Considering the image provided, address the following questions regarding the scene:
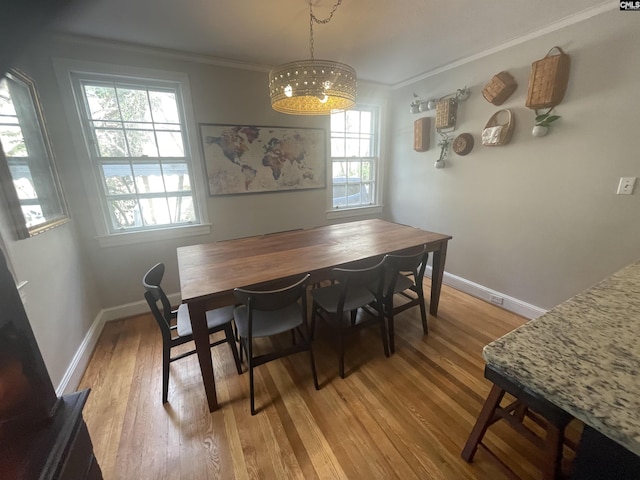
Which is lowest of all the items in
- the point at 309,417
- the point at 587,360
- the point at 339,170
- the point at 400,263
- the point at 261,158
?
the point at 309,417

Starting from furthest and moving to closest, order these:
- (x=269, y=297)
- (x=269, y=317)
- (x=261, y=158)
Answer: (x=261, y=158), (x=269, y=317), (x=269, y=297)

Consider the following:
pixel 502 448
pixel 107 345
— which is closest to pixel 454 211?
pixel 502 448

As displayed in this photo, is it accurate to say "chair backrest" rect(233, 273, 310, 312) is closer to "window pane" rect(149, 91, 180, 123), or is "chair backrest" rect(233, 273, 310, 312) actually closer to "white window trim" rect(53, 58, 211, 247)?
"white window trim" rect(53, 58, 211, 247)

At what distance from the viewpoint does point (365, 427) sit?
1391 mm

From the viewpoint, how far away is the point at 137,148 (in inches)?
92.1

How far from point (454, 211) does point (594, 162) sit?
1.15 m

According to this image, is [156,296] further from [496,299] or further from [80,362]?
[496,299]

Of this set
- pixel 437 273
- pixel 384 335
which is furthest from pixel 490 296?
pixel 384 335

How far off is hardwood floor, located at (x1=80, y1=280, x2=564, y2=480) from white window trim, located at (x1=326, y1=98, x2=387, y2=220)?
180 cm

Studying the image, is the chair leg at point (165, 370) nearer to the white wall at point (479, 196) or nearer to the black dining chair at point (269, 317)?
the black dining chair at point (269, 317)

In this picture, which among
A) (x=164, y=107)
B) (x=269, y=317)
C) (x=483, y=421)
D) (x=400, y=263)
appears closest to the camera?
(x=483, y=421)

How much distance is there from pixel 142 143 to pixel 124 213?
68 centimetres

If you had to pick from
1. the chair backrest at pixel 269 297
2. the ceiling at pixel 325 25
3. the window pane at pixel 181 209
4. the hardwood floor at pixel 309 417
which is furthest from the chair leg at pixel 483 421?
the window pane at pixel 181 209

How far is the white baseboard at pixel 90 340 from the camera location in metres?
1.62
